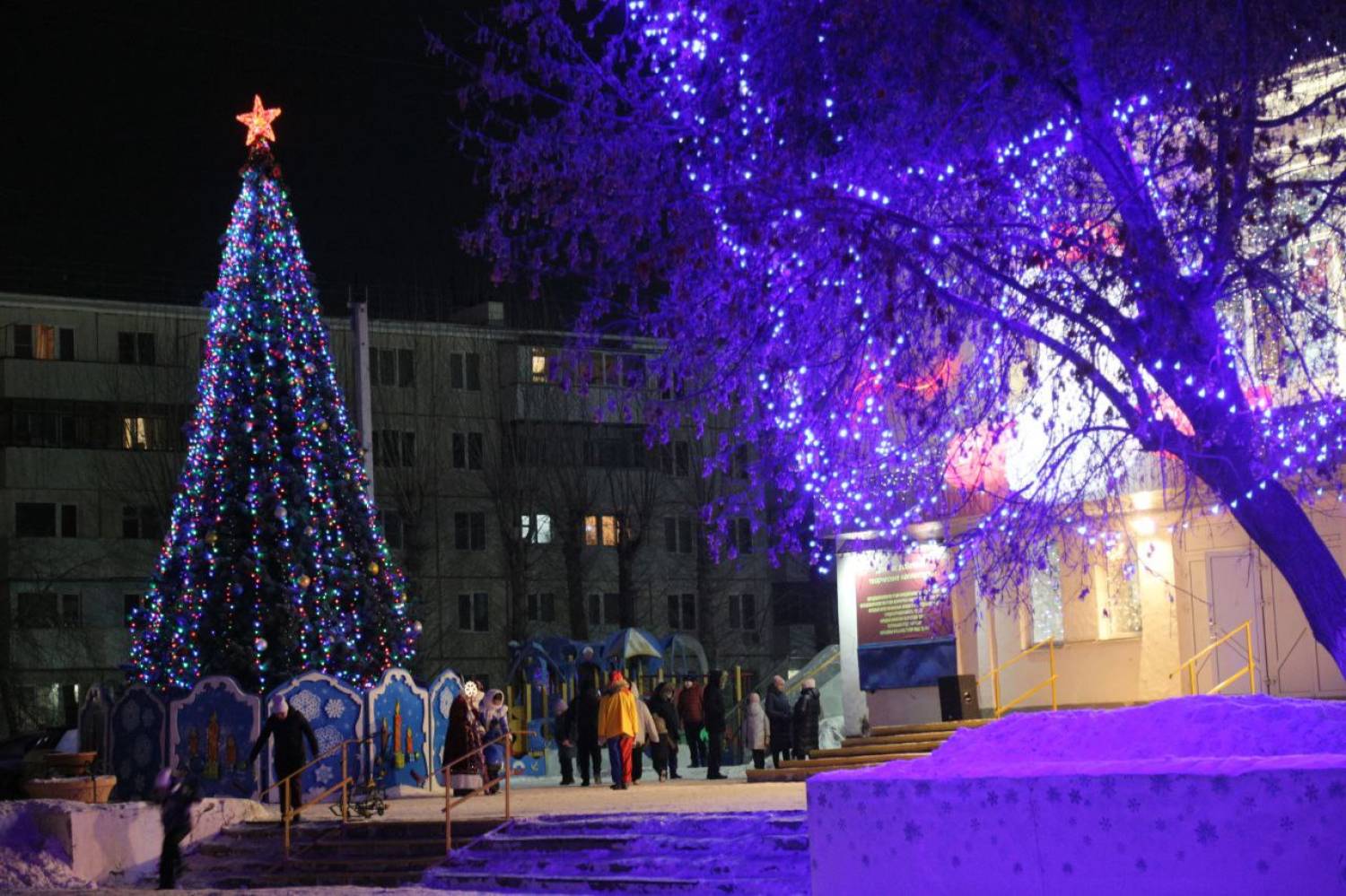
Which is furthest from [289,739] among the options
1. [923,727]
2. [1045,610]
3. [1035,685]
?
[1045,610]

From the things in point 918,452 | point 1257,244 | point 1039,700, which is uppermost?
point 1257,244

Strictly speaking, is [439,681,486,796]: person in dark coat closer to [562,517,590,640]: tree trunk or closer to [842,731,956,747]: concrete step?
[842,731,956,747]: concrete step

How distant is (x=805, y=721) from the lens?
28.4 meters

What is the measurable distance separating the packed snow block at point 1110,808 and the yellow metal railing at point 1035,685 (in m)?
12.3

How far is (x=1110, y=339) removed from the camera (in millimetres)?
14078

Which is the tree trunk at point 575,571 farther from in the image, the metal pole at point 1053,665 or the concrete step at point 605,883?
the concrete step at point 605,883

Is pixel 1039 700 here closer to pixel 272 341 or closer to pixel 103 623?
pixel 272 341

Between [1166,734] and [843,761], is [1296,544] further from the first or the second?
[843,761]

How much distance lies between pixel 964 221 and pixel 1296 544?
3.38m

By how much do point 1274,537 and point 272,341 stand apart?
59.4 ft

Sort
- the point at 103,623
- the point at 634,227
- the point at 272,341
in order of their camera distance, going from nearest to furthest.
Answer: the point at 634,227 → the point at 272,341 → the point at 103,623

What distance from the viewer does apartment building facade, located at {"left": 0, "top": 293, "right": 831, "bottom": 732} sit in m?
52.6

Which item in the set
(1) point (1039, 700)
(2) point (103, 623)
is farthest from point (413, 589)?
(1) point (1039, 700)

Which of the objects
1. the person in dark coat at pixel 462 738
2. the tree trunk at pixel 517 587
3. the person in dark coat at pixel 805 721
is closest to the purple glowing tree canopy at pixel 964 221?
the person in dark coat at pixel 462 738
